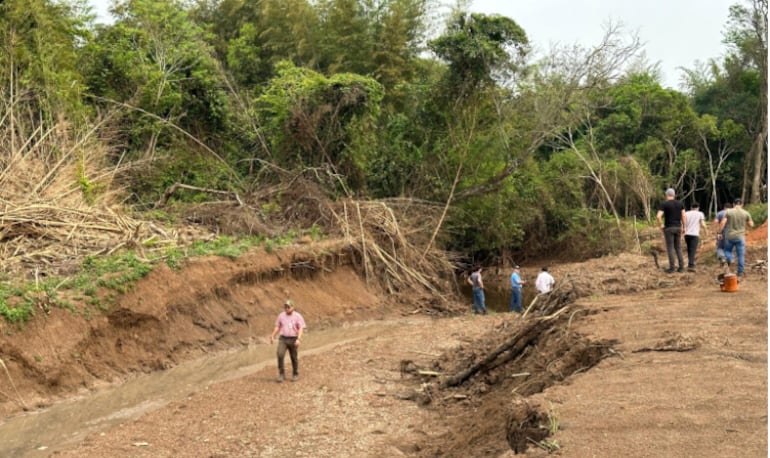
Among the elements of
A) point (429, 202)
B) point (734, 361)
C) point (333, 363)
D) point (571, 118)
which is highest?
point (571, 118)

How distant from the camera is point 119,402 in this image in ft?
39.7

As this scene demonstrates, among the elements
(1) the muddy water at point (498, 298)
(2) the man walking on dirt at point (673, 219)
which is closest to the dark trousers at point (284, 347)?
(2) the man walking on dirt at point (673, 219)

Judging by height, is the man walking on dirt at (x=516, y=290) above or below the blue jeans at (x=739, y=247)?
below

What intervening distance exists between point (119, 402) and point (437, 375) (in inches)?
222

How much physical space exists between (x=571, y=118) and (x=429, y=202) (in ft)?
20.8

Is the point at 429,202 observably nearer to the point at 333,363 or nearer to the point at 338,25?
the point at 338,25

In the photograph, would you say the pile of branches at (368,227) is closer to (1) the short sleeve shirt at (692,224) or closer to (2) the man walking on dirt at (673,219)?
(2) the man walking on dirt at (673,219)

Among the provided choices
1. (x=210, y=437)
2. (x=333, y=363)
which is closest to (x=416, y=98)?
(x=333, y=363)

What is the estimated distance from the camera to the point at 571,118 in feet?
84.1

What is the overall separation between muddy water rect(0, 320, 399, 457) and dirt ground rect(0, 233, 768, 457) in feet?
0.44

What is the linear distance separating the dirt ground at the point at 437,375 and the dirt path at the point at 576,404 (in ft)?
0.10

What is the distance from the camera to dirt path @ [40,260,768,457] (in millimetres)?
6043

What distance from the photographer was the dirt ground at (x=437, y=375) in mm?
6469

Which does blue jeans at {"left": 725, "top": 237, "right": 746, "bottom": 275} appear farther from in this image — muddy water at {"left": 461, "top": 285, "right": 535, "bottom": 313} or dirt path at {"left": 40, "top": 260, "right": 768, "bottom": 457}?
muddy water at {"left": 461, "top": 285, "right": 535, "bottom": 313}
